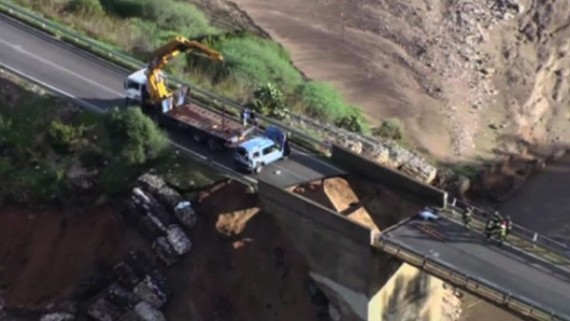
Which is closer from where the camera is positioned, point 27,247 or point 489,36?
point 27,247

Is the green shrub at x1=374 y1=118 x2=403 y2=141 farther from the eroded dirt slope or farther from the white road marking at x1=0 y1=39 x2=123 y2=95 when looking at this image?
the white road marking at x1=0 y1=39 x2=123 y2=95

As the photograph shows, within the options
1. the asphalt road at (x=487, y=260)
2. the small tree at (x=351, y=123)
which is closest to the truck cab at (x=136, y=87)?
the small tree at (x=351, y=123)

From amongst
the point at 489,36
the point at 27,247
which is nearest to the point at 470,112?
the point at 489,36

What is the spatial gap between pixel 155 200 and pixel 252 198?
4.33 metres

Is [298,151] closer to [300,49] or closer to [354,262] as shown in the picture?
[354,262]

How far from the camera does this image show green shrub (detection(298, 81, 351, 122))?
58438 mm

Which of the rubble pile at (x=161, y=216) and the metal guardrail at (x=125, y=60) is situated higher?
the metal guardrail at (x=125, y=60)

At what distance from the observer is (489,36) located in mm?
72688

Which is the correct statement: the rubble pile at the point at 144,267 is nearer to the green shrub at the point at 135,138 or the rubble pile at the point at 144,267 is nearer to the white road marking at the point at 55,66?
the green shrub at the point at 135,138

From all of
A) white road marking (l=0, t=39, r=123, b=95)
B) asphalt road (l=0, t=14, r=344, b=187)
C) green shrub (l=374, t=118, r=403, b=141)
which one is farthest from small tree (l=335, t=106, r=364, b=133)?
white road marking (l=0, t=39, r=123, b=95)

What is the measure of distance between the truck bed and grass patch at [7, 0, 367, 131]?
4106 mm

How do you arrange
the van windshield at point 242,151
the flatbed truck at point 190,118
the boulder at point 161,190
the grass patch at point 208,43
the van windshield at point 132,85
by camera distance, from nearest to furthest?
the boulder at point 161,190 < the van windshield at point 242,151 < the flatbed truck at point 190,118 < the van windshield at point 132,85 < the grass patch at point 208,43

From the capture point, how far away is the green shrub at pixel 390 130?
59.8 m

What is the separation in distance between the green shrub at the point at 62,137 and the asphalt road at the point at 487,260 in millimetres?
16227
